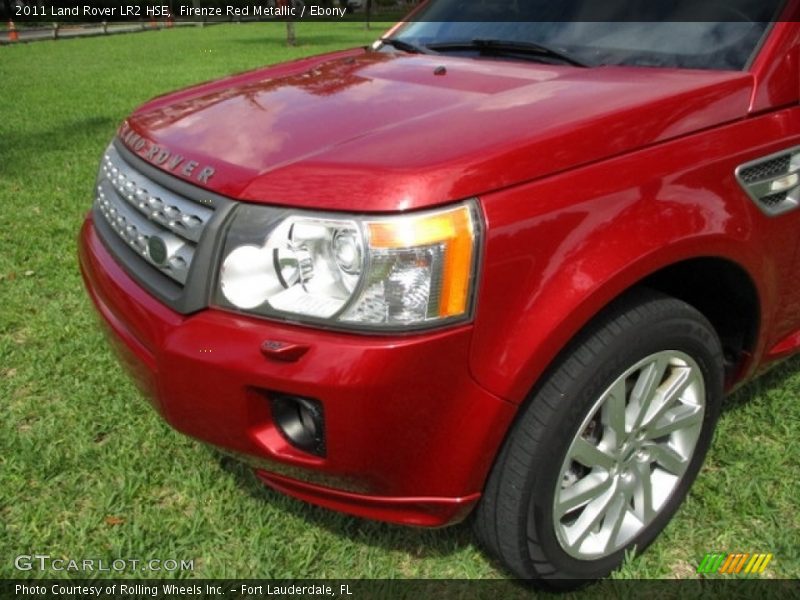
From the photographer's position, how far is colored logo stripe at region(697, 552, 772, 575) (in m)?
2.09

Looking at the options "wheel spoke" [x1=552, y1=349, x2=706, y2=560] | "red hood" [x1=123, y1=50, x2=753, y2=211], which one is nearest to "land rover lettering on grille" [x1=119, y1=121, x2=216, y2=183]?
"red hood" [x1=123, y1=50, x2=753, y2=211]

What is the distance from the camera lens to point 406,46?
2.79 m

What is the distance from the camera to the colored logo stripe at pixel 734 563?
6.86 ft

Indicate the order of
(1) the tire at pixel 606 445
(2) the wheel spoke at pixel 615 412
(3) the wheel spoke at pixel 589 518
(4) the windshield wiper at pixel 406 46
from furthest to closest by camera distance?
1. (4) the windshield wiper at pixel 406 46
2. (3) the wheel spoke at pixel 589 518
3. (2) the wheel spoke at pixel 615 412
4. (1) the tire at pixel 606 445

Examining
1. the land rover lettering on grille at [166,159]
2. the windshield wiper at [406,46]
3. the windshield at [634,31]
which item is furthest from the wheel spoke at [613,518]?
the windshield wiper at [406,46]

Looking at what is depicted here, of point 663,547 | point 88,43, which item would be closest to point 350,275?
point 663,547

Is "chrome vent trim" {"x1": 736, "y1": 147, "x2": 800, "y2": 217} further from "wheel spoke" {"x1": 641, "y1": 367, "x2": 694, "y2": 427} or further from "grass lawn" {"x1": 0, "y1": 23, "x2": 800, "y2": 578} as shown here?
"grass lawn" {"x1": 0, "y1": 23, "x2": 800, "y2": 578}

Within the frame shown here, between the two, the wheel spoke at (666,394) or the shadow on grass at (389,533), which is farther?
the shadow on grass at (389,533)

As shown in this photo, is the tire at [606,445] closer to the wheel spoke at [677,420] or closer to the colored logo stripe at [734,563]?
the wheel spoke at [677,420]

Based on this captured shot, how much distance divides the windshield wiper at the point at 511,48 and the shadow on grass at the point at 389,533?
1.46 m

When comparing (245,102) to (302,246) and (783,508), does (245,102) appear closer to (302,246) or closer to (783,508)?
(302,246)

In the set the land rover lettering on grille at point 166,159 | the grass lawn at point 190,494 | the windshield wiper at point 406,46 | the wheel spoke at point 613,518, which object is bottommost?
the grass lawn at point 190,494

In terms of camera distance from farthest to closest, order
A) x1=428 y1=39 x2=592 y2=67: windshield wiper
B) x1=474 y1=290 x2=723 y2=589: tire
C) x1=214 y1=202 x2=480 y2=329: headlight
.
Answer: x1=428 y1=39 x2=592 y2=67: windshield wiper, x1=474 y1=290 x2=723 y2=589: tire, x1=214 y1=202 x2=480 y2=329: headlight

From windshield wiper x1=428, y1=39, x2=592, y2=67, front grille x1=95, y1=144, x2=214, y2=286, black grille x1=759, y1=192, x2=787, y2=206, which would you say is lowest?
front grille x1=95, y1=144, x2=214, y2=286
